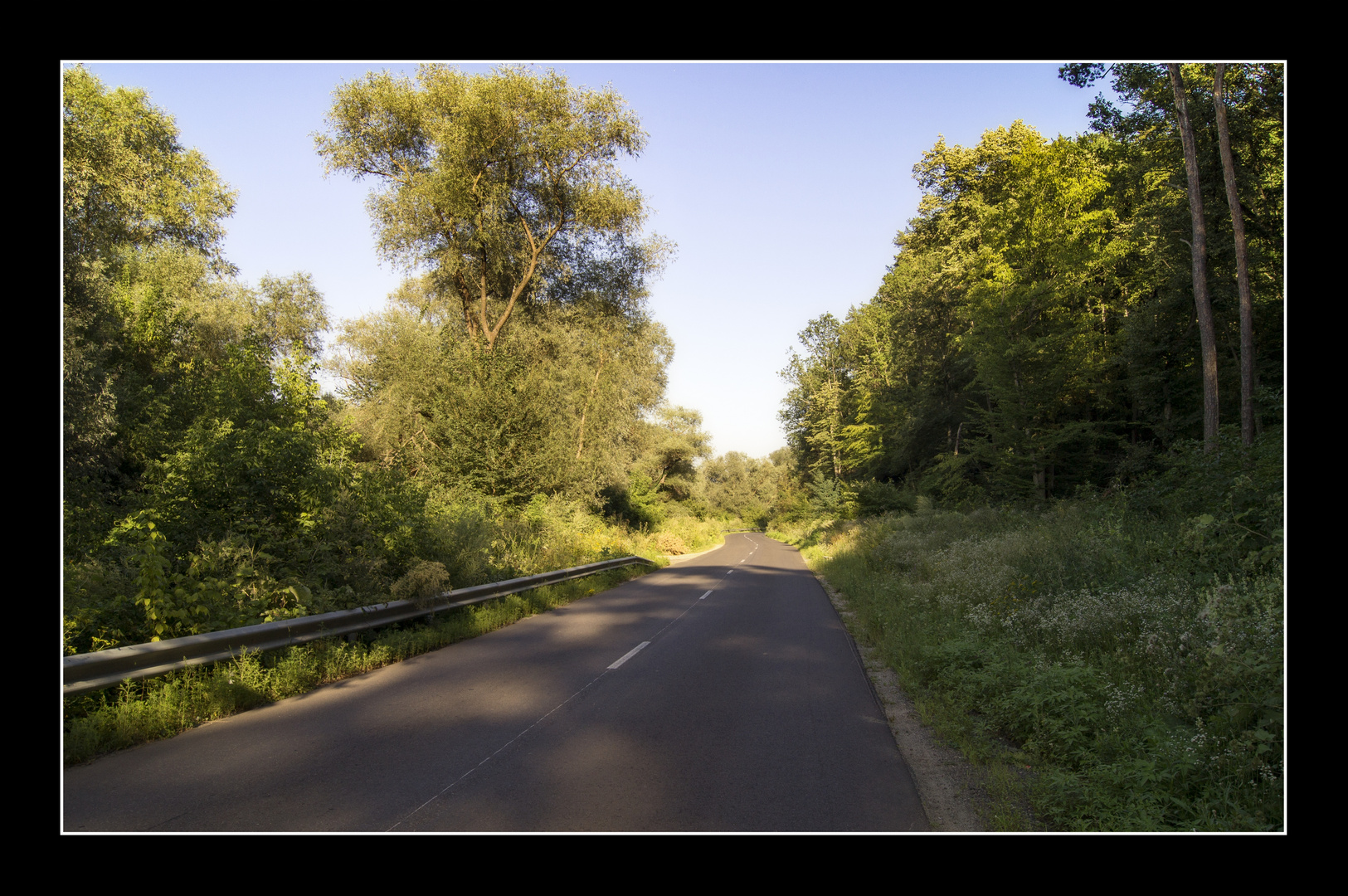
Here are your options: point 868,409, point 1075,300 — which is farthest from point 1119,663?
point 868,409

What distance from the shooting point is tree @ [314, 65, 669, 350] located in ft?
74.7

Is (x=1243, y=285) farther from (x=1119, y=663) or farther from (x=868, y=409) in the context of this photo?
(x=868, y=409)

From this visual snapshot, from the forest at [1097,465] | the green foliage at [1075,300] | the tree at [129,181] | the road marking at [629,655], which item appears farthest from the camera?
the green foliage at [1075,300]

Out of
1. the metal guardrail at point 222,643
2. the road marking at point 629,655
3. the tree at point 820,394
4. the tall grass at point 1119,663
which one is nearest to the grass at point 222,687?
the metal guardrail at point 222,643

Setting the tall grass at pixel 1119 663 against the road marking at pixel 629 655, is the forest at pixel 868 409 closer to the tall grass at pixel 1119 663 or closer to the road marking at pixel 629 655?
the tall grass at pixel 1119 663

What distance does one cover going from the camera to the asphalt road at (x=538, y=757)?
411cm

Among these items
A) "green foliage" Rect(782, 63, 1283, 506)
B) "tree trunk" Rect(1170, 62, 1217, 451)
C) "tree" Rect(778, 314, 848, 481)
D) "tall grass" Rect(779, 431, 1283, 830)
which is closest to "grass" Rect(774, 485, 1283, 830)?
"tall grass" Rect(779, 431, 1283, 830)

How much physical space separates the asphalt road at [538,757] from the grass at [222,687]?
0.73 feet

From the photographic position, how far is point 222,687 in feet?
21.2

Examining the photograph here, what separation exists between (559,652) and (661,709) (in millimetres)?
3207

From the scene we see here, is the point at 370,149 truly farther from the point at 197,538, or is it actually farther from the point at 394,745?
the point at 394,745

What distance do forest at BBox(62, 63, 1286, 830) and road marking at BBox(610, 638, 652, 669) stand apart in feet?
11.0

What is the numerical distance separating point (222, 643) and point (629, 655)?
4.84m

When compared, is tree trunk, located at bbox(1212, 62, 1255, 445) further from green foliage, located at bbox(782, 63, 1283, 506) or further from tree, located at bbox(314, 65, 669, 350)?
tree, located at bbox(314, 65, 669, 350)
